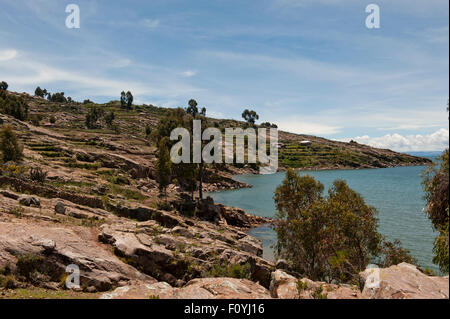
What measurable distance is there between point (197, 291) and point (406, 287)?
41.5 feet

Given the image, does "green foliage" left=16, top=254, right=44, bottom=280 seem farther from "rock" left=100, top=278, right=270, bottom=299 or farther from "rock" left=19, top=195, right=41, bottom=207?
"rock" left=19, top=195, right=41, bottom=207

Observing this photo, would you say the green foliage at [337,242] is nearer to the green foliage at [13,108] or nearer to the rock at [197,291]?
the rock at [197,291]

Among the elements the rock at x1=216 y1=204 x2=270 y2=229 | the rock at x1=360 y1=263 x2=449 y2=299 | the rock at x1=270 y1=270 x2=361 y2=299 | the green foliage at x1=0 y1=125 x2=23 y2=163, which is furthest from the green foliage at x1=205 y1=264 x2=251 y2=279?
the green foliage at x1=0 y1=125 x2=23 y2=163

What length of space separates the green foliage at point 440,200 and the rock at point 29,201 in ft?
133

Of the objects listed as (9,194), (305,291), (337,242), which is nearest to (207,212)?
(337,242)

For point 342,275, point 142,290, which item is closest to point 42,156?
point 142,290

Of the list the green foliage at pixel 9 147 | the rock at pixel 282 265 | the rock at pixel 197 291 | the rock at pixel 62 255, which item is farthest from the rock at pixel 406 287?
the green foliage at pixel 9 147

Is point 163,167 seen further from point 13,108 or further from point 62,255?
point 13,108

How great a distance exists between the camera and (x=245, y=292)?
59.6 ft

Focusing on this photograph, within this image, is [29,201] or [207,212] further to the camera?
[207,212]

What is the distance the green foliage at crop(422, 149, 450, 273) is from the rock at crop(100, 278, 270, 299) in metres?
11.9

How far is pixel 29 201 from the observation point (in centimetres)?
3189
